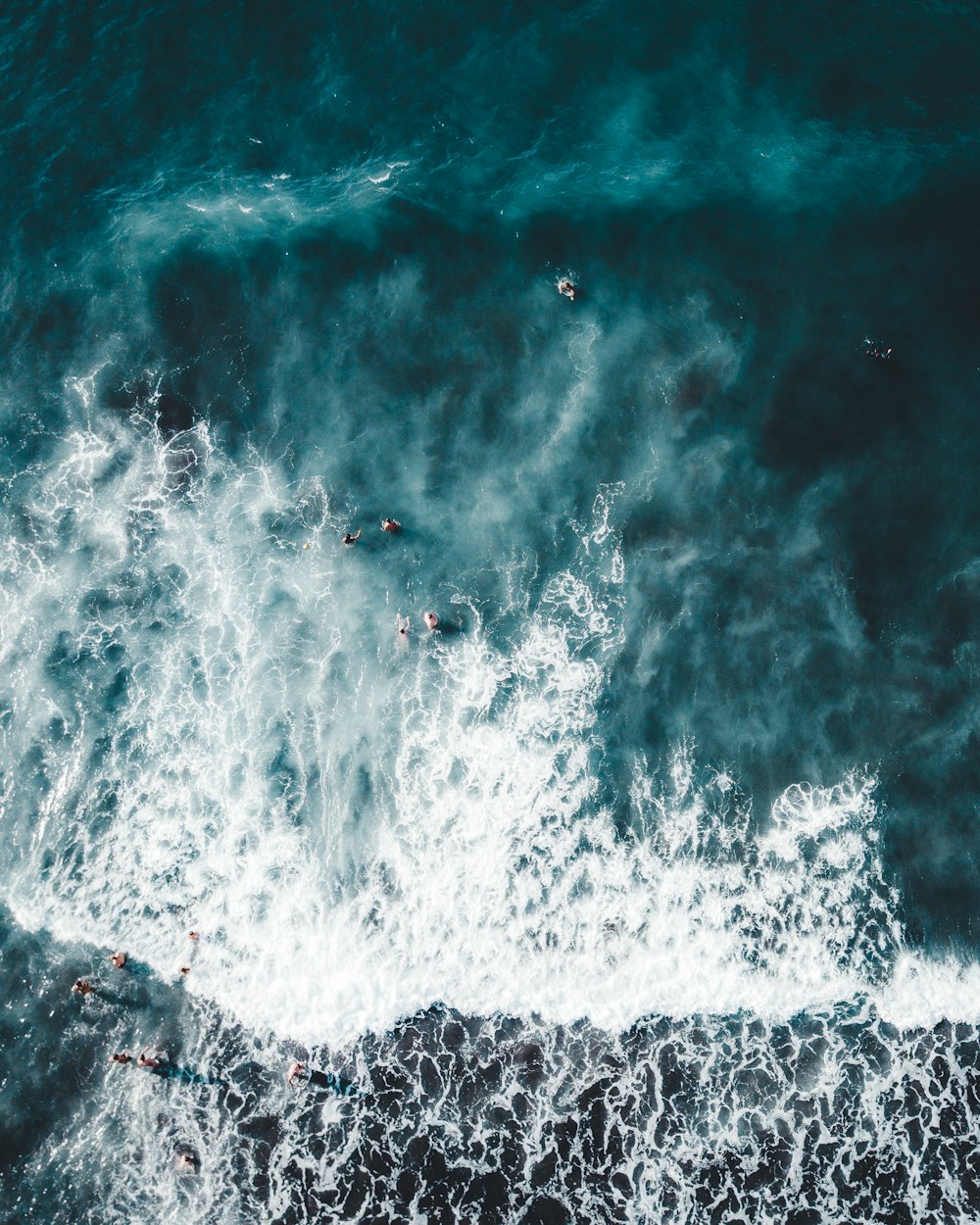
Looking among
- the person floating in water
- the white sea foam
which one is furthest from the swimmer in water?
the white sea foam

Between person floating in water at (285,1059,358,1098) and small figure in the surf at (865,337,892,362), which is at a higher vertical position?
small figure in the surf at (865,337,892,362)

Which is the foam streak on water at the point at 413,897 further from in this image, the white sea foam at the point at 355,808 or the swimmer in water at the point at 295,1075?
the swimmer in water at the point at 295,1075

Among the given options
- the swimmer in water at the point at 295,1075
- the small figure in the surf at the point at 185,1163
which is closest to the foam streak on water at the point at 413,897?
the small figure in the surf at the point at 185,1163

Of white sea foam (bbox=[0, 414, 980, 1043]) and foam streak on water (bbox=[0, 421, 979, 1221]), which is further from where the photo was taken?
white sea foam (bbox=[0, 414, 980, 1043])

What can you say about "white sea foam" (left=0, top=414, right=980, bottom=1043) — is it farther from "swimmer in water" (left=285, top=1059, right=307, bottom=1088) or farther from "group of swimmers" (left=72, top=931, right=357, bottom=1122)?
"group of swimmers" (left=72, top=931, right=357, bottom=1122)

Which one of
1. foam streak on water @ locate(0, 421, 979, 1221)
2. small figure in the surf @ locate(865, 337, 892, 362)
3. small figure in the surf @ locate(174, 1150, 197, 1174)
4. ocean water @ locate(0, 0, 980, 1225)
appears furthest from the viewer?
small figure in the surf @ locate(865, 337, 892, 362)

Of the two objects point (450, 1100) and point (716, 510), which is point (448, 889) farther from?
point (716, 510)

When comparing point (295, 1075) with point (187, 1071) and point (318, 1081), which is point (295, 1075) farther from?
point (187, 1071)
